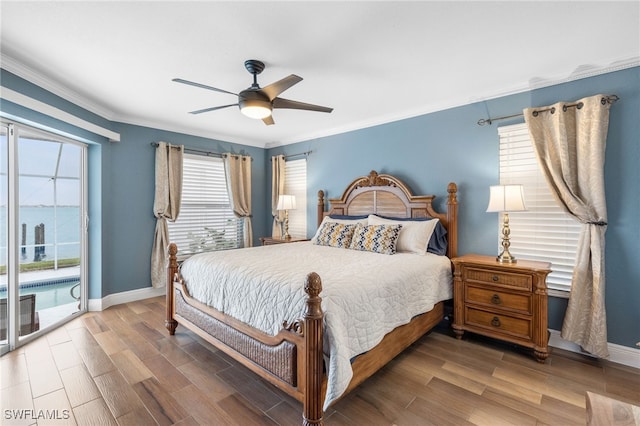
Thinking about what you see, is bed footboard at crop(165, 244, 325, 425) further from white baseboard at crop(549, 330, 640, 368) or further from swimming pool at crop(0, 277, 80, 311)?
white baseboard at crop(549, 330, 640, 368)

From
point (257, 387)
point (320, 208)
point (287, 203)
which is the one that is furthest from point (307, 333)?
point (287, 203)

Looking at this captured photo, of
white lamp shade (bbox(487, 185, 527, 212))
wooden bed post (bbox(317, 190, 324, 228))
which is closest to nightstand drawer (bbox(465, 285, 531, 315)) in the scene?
white lamp shade (bbox(487, 185, 527, 212))

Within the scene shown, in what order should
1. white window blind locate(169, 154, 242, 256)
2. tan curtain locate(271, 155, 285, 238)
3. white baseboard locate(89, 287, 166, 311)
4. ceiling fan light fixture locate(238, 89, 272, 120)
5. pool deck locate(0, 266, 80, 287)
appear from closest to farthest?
ceiling fan light fixture locate(238, 89, 272, 120), pool deck locate(0, 266, 80, 287), white baseboard locate(89, 287, 166, 311), white window blind locate(169, 154, 242, 256), tan curtain locate(271, 155, 285, 238)

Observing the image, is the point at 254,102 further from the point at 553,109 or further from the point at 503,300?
the point at 503,300

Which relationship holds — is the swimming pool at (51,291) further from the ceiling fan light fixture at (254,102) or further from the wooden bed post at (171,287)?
the ceiling fan light fixture at (254,102)

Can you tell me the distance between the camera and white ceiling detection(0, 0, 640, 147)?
1.80 metres

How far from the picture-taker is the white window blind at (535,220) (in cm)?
267

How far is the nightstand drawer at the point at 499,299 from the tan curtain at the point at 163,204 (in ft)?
12.9

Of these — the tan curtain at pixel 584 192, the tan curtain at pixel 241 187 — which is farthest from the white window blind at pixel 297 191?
the tan curtain at pixel 584 192

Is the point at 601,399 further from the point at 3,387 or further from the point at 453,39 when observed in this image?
the point at 3,387

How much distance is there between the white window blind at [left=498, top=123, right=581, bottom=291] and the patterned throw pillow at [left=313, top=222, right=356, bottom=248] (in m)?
1.64

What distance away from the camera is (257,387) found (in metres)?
2.11

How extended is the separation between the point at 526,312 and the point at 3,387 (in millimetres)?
4101

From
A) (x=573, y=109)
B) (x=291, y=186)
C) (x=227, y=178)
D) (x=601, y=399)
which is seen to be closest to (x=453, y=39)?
(x=573, y=109)
